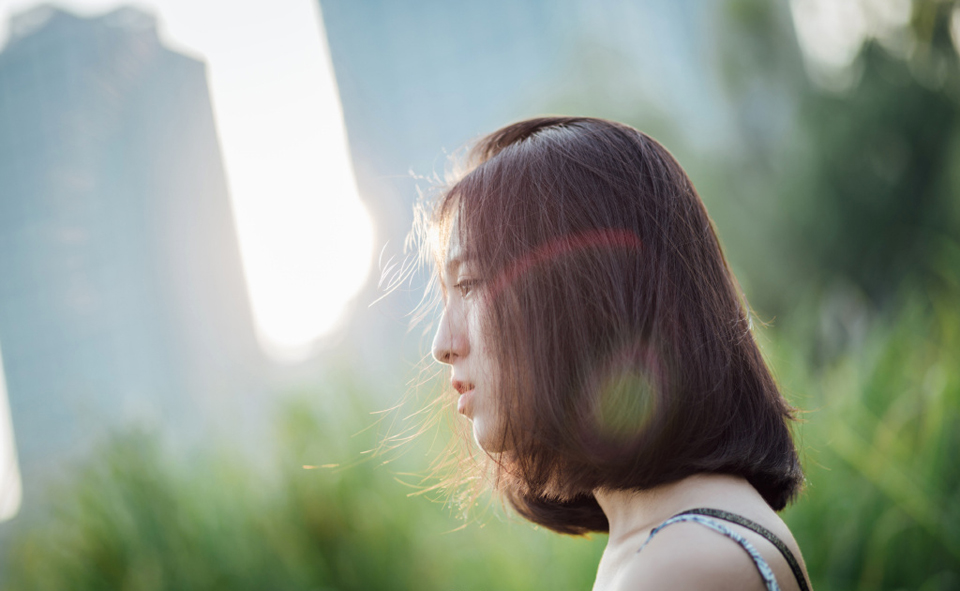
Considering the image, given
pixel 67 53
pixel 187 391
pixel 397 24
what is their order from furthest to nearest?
pixel 397 24 < pixel 187 391 < pixel 67 53

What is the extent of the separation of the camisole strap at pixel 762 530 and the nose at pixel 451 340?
39 cm

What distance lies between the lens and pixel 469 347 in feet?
3.12

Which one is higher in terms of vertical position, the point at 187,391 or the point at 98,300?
the point at 98,300

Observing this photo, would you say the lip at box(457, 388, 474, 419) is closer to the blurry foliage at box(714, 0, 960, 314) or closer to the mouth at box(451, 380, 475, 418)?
the mouth at box(451, 380, 475, 418)

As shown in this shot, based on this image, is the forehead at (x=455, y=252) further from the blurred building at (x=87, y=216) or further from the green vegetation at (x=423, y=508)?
the blurred building at (x=87, y=216)

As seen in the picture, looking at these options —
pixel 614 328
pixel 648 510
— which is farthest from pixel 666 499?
pixel 614 328

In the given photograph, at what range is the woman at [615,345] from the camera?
83 cm

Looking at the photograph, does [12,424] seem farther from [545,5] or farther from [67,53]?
[545,5]

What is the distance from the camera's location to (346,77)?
21203mm

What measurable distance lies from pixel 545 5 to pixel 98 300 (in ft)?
73.3

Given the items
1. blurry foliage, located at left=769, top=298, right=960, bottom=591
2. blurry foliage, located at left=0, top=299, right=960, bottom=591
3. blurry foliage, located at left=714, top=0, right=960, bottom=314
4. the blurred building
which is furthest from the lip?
blurry foliage, located at left=714, top=0, right=960, bottom=314

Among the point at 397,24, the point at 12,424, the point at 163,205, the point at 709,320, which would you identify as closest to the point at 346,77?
the point at 397,24

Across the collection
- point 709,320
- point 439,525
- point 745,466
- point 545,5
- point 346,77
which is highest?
point 545,5

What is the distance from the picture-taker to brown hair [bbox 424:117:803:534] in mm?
828
